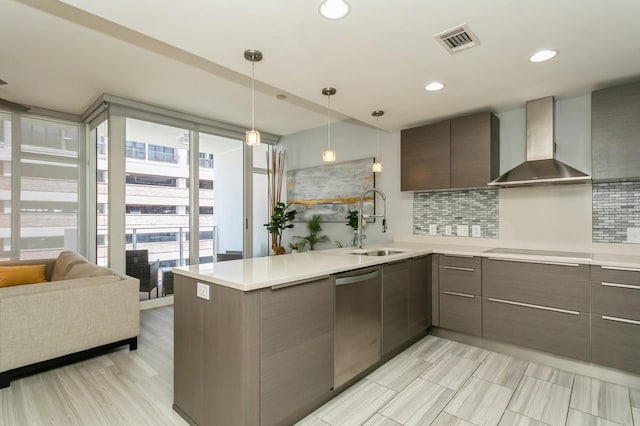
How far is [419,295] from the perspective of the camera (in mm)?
3014

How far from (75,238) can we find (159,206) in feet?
5.07

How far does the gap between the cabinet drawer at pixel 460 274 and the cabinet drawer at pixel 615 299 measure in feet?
2.68

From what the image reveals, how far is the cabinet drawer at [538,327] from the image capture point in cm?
243

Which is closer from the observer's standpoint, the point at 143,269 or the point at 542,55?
the point at 542,55

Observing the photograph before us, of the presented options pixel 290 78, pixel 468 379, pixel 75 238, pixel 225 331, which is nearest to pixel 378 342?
pixel 468 379

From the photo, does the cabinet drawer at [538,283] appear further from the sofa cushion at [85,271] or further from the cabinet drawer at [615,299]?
the sofa cushion at [85,271]

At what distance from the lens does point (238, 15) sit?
175 centimetres

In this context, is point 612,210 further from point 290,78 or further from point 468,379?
point 290,78

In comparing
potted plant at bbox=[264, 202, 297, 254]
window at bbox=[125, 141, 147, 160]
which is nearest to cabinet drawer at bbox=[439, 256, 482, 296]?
potted plant at bbox=[264, 202, 297, 254]

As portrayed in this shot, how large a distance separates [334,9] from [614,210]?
2.91m

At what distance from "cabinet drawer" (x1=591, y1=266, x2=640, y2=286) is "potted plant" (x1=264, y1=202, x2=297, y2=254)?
3.86 m

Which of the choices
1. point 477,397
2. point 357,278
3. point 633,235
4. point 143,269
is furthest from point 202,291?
point 633,235

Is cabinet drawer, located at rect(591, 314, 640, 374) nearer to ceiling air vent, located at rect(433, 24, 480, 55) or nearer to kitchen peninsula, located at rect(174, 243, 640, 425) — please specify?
kitchen peninsula, located at rect(174, 243, 640, 425)

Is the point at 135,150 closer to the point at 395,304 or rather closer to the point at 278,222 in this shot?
the point at 278,222
